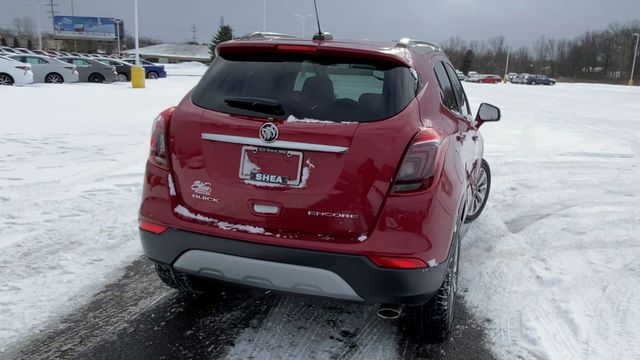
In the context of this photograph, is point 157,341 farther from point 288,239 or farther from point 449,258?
point 449,258

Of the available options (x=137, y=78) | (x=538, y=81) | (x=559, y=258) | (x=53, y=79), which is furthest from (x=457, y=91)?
(x=538, y=81)

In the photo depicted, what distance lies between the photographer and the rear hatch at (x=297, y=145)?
8.26 feet

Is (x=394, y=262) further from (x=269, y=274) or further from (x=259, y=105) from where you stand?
(x=259, y=105)

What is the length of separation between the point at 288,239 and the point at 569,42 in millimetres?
117383

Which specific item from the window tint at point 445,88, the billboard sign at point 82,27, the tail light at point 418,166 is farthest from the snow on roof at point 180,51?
the tail light at point 418,166

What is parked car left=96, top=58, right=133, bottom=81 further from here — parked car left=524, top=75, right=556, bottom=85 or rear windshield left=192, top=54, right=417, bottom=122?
parked car left=524, top=75, right=556, bottom=85

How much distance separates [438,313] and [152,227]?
1.66 metres

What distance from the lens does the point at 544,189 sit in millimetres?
6785

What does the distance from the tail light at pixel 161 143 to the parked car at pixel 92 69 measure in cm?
2622

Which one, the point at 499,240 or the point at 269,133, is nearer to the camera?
the point at 269,133

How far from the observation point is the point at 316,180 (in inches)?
99.9

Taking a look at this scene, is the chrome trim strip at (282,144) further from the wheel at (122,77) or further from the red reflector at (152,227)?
the wheel at (122,77)

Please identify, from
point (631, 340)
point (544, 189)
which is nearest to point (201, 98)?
point (631, 340)

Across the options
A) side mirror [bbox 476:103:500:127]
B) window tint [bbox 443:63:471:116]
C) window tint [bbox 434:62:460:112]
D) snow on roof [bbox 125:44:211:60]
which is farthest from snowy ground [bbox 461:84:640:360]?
snow on roof [bbox 125:44:211:60]
